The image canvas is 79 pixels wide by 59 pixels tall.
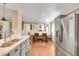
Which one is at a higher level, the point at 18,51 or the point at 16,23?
the point at 16,23

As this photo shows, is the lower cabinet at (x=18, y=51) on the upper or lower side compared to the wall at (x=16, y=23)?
lower

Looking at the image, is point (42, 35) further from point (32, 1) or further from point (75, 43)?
point (32, 1)

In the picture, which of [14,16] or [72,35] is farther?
[14,16]

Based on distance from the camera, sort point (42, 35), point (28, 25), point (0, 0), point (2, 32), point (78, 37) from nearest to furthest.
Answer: point (0, 0)
point (78, 37)
point (2, 32)
point (42, 35)
point (28, 25)

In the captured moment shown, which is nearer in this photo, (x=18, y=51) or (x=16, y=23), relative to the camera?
(x=18, y=51)

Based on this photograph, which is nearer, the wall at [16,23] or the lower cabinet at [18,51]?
the lower cabinet at [18,51]

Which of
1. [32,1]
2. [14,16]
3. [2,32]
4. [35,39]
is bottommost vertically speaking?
[35,39]

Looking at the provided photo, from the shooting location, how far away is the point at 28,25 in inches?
579

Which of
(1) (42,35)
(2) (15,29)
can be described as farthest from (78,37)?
(1) (42,35)

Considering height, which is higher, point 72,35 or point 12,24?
point 12,24

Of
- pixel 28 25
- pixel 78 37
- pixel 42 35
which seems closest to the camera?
pixel 78 37

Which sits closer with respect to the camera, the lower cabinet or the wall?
the lower cabinet

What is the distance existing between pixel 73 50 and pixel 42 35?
9.81 m

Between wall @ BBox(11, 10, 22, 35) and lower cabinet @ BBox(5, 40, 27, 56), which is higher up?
wall @ BBox(11, 10, 22, 35)
